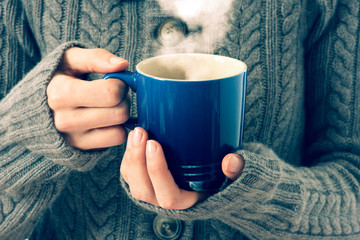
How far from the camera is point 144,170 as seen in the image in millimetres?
545

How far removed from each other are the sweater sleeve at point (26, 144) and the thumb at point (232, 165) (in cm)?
27

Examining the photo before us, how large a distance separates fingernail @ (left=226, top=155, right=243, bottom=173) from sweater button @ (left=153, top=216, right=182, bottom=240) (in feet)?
1.26

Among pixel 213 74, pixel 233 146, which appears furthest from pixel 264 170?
pixel 213 74

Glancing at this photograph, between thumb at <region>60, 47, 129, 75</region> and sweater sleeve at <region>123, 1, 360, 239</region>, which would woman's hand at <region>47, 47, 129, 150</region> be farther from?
sweater sleeve at <region>123, 1, 360, 239</region>

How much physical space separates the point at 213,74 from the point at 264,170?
21cm

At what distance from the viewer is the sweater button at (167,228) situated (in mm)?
852

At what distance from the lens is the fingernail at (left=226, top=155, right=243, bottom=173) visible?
52 centimetres

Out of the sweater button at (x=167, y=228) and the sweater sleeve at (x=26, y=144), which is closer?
the sweater sleeve at (x=26, y=144)

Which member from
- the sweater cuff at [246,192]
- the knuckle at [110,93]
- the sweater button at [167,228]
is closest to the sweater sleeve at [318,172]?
the sweater cuff at [246,192]

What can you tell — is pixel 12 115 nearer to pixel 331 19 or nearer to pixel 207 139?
pixel 207 139

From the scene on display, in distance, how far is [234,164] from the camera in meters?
0.53

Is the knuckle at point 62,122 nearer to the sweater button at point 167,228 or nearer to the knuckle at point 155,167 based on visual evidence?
the knuckle at point 155,167

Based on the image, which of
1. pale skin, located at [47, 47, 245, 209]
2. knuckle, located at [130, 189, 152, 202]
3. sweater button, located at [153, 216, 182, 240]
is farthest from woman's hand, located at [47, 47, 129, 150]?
sweater button, located at [153, 216, 182, 240]

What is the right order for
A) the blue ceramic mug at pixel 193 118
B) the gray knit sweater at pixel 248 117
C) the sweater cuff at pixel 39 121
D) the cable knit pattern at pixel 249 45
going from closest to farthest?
the blue ceramic mug at pixel 193 118, the sweater cuff at pixel 39 121, the gray knit sweater at pixel 248 117, the cable knit pattern at pixel 249 45
